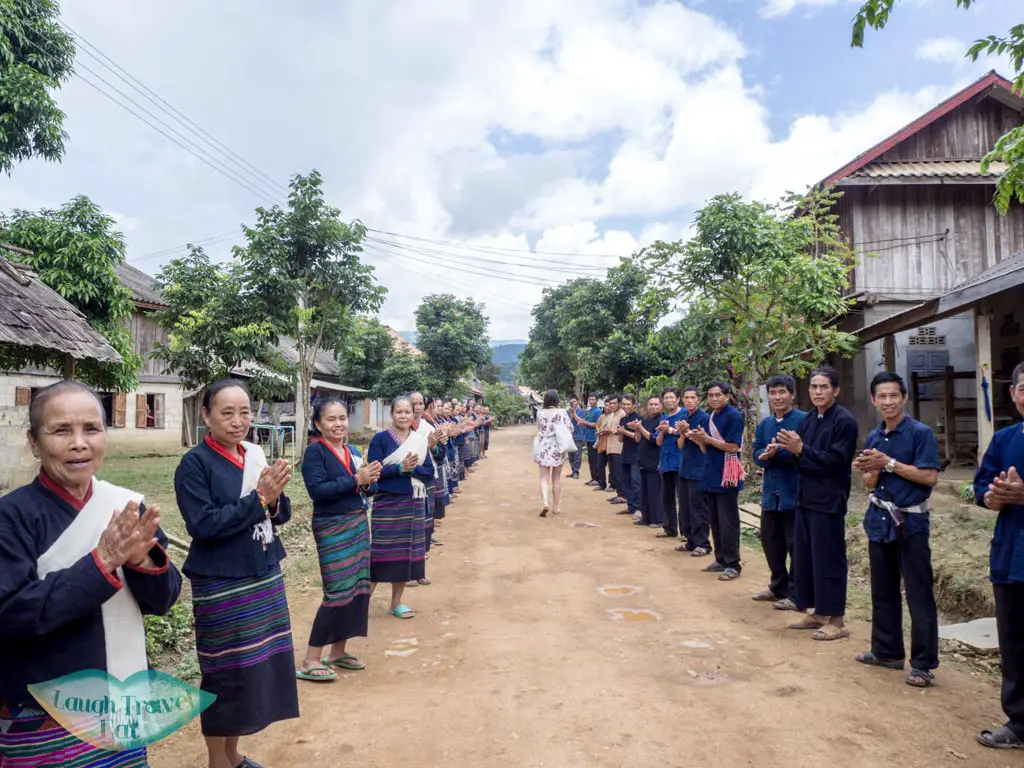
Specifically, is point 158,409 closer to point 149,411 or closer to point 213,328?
point 149,411

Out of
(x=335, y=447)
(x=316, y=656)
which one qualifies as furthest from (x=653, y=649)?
(x=335, y=447)

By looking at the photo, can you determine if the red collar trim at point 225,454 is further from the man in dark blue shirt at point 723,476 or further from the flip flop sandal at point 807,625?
the man in dark blue shirt at point 723,476

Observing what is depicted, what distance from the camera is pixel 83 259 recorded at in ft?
45.6

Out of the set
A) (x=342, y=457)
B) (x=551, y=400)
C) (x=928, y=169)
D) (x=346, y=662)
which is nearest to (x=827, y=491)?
(x=342, y=457)

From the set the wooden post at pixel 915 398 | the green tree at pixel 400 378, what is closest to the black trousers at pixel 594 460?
the wooden post at pixel 915 398

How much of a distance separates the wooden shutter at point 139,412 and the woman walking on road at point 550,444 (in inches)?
612

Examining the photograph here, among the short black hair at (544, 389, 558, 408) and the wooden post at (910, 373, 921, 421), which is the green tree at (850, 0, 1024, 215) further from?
the wooden post at (910, 373, 921, 421)

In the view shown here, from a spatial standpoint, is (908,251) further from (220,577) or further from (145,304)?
(145,304)

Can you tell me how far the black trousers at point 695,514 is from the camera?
8188mm

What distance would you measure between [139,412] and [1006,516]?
22.7 metres

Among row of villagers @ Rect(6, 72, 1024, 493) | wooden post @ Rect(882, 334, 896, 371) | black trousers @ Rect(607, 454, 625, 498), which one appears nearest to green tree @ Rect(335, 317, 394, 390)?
row of villagers @ Rect(6, 72, 1024, 493)

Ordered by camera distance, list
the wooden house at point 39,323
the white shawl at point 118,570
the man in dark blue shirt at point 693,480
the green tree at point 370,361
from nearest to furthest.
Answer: the white shawl at point 118,570 < the wooden house at point 39,323 < the man in dark blue shirt at point 693,480 < the green tree at point 370,361

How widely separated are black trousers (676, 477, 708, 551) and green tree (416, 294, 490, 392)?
20608mm

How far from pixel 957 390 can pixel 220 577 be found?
14651 mm
